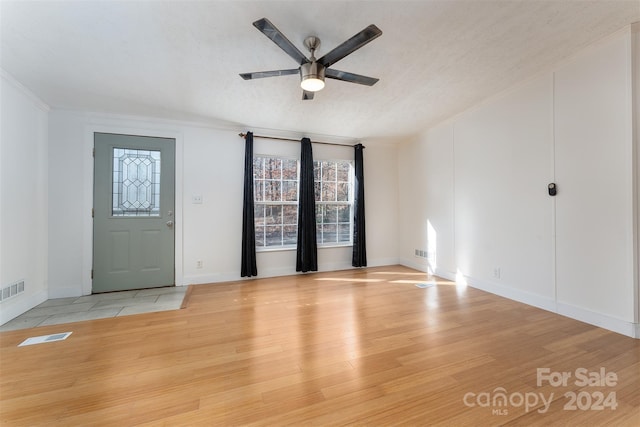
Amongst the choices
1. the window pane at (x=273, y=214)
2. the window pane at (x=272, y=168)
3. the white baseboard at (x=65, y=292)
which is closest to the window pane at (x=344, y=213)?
the window pane at (x=273, y=214)

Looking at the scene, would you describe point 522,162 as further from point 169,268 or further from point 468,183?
point 169,268

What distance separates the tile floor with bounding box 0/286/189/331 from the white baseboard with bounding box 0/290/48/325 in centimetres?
5

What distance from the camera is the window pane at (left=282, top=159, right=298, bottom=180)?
14.8ft

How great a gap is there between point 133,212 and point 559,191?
5352 mm

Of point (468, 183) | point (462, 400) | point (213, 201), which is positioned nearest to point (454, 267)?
point (468, 183)

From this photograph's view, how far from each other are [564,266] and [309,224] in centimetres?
332

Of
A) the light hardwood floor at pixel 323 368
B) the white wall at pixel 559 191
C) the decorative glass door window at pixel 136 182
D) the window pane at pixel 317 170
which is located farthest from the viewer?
the window pane at pixel 317 170

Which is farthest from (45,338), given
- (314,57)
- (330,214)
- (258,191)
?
(330,214)

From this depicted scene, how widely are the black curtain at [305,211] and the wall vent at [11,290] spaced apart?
3.36 m

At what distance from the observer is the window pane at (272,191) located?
14.5ft

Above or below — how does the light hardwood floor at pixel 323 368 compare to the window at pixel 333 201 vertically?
below

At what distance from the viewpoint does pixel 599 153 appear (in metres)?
Answer: 2.34

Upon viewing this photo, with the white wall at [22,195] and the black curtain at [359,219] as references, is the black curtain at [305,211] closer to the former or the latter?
the black curtain at [359,219]

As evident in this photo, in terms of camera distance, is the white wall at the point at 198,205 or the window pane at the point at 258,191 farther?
the window pane at the point at 258,191
